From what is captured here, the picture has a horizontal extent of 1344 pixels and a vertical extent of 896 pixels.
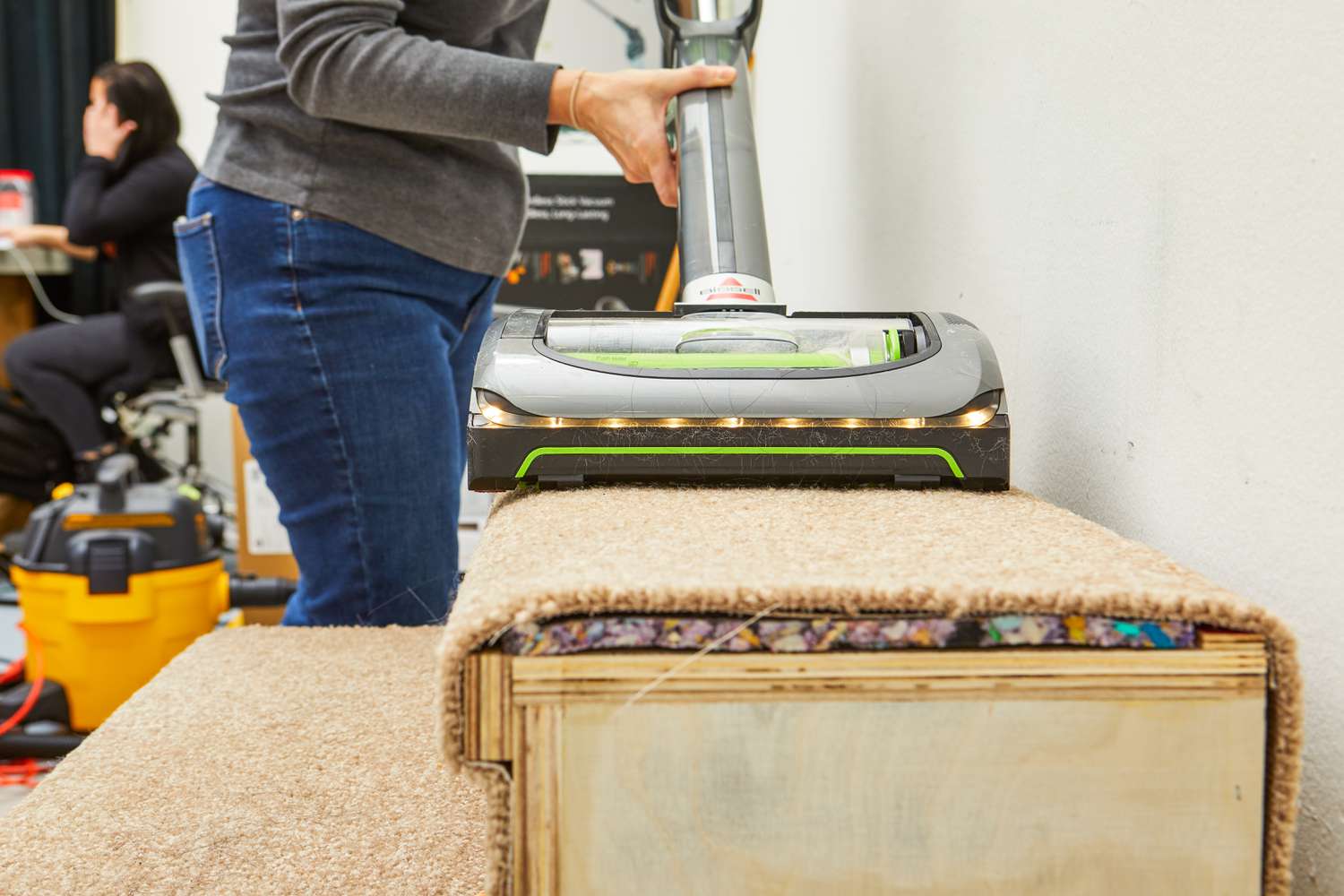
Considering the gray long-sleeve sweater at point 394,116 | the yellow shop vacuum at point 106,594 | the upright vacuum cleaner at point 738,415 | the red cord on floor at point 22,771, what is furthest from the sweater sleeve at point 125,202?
the upright vacuum cleaner at point 738,415

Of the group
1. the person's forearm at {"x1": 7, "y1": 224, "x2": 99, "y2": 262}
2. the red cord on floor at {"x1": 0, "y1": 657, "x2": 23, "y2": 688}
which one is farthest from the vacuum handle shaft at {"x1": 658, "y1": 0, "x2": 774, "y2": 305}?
the person's forearm at {"x1": 7, "y1": 224, "x2": 99, "y2": 262}

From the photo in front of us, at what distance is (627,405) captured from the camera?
1.89 ft

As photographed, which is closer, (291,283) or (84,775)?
(84,775)

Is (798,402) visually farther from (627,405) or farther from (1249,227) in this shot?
(1249,227)

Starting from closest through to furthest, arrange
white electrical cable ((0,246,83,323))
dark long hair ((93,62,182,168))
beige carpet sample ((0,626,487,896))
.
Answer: beige carpet sample ((0,626,487,896))
dark long hair ((93,62,182,168))
white electrical cable ((0,246,83,323))

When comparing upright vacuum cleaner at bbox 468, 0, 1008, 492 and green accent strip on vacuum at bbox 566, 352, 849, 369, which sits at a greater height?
green accent strip on vacuum at bbox 566, 352, 849, 369

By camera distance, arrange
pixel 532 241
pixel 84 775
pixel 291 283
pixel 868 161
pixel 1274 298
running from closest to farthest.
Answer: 1. pixel 1274 298
2. pixel 84 775
3. pixel 291 283
4. pixel 868 161
5. pixel 532 241

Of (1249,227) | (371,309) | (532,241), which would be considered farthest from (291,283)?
(532,241)

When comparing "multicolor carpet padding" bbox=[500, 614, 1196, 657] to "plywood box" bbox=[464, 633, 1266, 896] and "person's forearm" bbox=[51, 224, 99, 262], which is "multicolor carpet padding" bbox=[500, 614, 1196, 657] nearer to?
"plywood box" bbox=[464, 633, 1266, 896]

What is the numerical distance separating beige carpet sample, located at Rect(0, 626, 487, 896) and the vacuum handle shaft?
0.34 m

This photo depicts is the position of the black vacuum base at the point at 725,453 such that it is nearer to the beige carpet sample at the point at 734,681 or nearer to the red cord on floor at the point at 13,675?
the beige carpet sample at the point at 734,681

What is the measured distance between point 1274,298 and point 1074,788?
0.80 ft

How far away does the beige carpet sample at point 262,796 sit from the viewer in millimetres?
535

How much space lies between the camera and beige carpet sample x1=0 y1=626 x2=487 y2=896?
54cm
